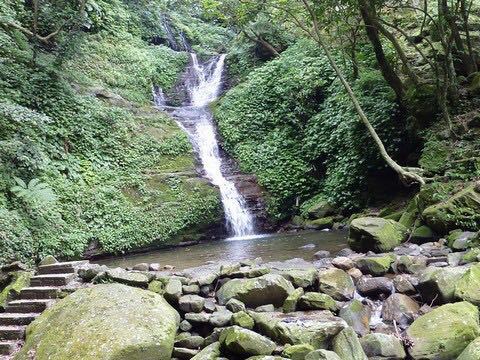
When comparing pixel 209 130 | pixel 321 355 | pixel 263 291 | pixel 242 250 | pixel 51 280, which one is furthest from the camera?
pixel 209 130

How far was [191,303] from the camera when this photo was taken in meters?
5.23

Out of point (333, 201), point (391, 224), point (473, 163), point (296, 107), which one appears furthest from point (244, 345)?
point (296, 107)

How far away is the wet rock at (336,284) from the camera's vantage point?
17.6 ft

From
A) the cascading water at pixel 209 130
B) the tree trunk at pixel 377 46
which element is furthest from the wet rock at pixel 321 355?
the cascading water at pixel 209 130

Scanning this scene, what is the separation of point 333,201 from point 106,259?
20.5ft

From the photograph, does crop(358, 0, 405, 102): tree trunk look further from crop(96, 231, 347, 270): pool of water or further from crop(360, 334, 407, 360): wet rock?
crop(360, 334, 407, 360): wet rock

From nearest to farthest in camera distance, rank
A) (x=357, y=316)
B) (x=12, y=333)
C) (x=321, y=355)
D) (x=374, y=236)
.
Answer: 1. (x=321, y=355)
2. (x=357, y=316)
3. (x=12, y=333)
4. (x=374, y=236)

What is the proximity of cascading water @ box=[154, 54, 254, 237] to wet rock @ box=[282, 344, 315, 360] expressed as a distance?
333 inches

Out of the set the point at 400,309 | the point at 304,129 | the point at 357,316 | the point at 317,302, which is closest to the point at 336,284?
the point at 317,302

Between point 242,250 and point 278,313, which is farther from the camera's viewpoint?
point 242,250

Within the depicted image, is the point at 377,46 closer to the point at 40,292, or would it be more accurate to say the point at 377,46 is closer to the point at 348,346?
the point at 348,346

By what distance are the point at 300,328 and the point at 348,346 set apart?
50 centimetres

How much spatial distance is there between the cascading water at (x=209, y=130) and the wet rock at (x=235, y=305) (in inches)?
294

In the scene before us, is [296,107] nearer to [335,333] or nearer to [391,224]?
[391,224]
